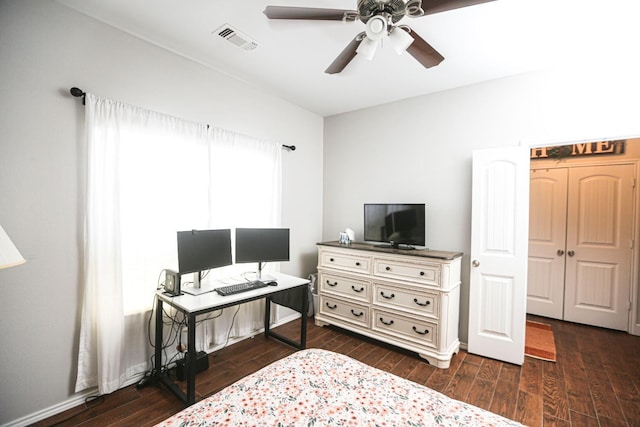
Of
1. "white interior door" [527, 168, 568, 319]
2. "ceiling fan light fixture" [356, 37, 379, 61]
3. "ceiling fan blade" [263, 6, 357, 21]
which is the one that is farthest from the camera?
"white interior door" [527, 168, 568, 319]

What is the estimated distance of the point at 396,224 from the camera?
3148 millimetres

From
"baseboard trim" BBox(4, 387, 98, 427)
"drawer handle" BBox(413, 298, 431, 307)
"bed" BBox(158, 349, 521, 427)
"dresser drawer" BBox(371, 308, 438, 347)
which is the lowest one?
"baseboard trim" BBox(4, 387, 98, 427)

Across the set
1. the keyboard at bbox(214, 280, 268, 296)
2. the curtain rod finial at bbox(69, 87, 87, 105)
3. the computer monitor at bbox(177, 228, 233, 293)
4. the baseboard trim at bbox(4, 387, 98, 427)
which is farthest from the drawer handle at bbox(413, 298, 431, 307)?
the curtain rod finial at bbox(69, 87, 87, 105)

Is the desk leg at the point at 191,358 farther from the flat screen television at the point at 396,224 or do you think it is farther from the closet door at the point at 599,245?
the closet door at the point at 599,245

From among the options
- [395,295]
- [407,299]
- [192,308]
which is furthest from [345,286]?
[192,308]

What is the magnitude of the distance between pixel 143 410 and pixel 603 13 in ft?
13.7

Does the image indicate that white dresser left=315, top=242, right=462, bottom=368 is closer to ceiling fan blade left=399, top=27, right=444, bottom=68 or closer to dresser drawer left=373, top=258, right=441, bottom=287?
dresser drawer left=373, top=258, right=441, bottom=287

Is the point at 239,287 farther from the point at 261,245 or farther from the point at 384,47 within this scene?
the point at 384,47

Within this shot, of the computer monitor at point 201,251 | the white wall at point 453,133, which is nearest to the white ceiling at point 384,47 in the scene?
the white wall at point 453,133

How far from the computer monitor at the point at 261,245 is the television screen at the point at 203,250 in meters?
0.17

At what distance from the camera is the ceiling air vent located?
7.02 feet

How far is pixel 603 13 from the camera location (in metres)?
1.88

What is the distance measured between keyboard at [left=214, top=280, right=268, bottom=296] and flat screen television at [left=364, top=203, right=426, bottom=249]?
145 cm

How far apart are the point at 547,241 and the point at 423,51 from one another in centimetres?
350
